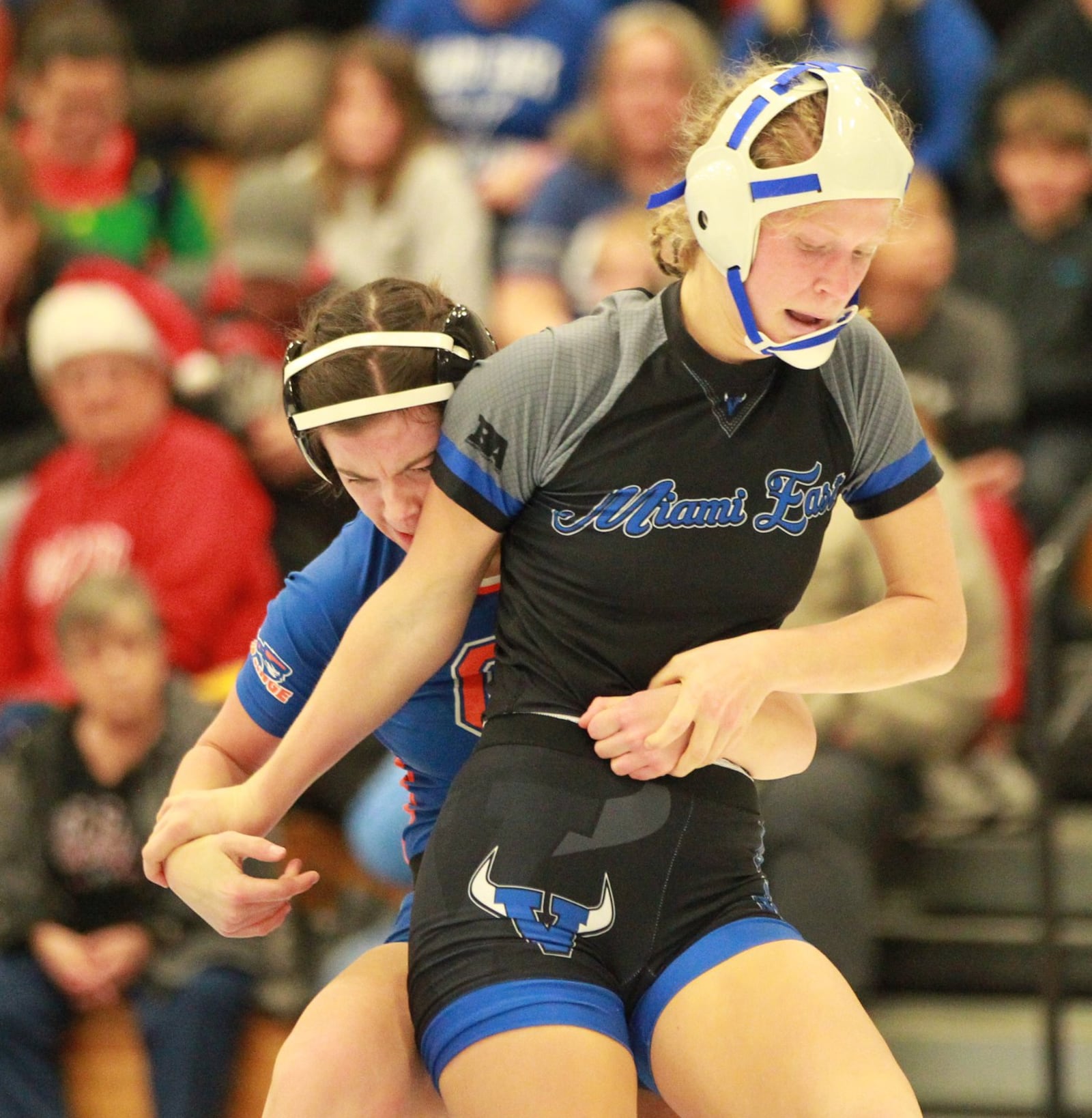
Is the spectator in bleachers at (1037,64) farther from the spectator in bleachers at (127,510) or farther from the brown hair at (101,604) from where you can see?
the brown hair at (101,604)

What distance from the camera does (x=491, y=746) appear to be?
237 centimetres

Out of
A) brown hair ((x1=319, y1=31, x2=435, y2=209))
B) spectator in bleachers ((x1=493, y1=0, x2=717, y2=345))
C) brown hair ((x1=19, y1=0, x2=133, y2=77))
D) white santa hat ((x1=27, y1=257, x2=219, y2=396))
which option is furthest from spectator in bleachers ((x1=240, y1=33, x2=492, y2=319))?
brown hair ((x1=19, y1=0, x2=133, y2=77))

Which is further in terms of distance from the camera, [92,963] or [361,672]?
[92,963]

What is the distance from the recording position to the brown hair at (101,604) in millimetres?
4480

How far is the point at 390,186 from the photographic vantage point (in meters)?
5.92

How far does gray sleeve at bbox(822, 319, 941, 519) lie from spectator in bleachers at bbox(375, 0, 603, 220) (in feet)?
13.7

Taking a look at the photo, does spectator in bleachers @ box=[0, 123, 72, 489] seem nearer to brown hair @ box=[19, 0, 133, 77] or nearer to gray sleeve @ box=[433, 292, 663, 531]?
brown hair @ box=[19, 0, 133, 77]

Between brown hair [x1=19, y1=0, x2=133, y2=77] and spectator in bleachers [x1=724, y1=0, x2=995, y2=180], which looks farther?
brown hair [x1=19, y1=0, x2=133, y2=77]

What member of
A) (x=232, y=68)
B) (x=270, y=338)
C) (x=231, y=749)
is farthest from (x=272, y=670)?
(x=232, y=68)

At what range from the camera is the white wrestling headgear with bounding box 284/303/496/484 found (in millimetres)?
2330

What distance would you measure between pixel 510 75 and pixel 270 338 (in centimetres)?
169

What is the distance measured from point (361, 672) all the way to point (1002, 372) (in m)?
3.11

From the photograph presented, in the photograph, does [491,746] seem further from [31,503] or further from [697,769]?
[31,503]

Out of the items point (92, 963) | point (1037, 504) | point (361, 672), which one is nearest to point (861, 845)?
point (1037, 504)
